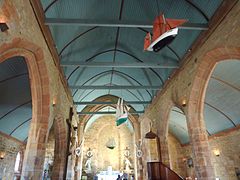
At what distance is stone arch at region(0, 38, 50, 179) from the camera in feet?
13.7

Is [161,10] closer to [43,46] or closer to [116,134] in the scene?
[43,46]

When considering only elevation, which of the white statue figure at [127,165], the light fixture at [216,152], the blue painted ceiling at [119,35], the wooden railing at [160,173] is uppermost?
the blue painted ceiling at [119,35]

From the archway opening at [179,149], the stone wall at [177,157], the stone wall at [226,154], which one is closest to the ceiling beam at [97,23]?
the stone wall at [226,154]

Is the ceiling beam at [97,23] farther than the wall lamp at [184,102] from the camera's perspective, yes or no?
No

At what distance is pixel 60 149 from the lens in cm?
768

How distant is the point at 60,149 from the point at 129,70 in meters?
4.90

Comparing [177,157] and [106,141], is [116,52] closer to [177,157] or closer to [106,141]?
[177,157]

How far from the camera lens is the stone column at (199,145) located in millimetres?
4801

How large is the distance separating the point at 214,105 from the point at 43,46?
6794mm

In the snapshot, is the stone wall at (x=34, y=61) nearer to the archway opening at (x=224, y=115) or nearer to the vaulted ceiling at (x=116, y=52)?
the vaulted ceiling at (x=116, y=52)

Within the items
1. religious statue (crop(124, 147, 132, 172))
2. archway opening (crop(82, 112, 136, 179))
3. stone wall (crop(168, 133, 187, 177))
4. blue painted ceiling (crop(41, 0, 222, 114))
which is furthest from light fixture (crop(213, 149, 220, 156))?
religious statue (crop(124, 147, 132, 172))

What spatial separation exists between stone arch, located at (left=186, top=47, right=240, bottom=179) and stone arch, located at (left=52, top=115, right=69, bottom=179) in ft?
15.0

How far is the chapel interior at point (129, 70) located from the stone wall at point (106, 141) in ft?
17.2

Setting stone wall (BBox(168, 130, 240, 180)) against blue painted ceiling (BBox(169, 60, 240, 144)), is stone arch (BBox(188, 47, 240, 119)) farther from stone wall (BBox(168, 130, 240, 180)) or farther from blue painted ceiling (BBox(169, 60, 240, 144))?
stone wall (BBox(168, 130, 240, 180))
